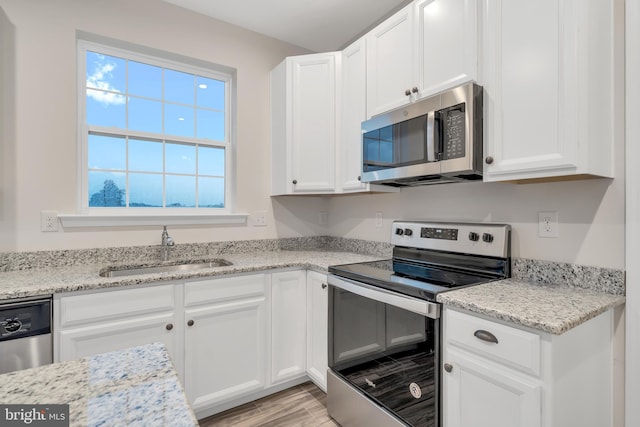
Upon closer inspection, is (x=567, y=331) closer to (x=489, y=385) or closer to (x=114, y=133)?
(x=489, y=385)

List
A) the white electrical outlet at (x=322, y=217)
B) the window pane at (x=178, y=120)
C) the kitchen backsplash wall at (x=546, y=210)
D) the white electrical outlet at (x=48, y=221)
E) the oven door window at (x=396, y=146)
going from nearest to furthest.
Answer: the kitchen backsplash wall at (x=546, y=210) < the oven door window at (x=396, y=146) < the white electrical outlet at (x=48, y=221) < the window pane at (x=178, y=120) < the white electrical outlet at (x=322, y=217)

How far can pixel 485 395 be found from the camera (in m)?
1.19

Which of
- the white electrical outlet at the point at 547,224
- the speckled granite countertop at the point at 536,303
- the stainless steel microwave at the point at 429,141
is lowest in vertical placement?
the speckled granite countertop at the point at 536,303

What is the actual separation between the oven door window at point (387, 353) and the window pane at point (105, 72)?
205cm

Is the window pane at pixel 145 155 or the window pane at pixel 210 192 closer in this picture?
the window pane at pixel 145 155

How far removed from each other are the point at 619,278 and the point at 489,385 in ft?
2.28

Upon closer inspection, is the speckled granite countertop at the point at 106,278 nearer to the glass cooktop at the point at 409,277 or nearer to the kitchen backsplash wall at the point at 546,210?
the glass cooktop at the point at 409,277

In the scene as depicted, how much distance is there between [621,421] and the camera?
1312mm

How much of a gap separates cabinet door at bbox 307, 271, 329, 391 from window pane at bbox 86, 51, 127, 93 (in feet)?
6.12

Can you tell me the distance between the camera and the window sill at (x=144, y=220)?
2033 millimetres

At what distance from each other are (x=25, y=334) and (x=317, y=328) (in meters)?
1.46

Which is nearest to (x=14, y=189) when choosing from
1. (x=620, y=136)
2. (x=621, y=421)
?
(x=620, y=136)

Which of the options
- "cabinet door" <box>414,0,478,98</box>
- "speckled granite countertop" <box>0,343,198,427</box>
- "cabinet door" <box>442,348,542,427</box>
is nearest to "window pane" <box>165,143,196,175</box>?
"cabinet door" <box>414,0,478,98</box>

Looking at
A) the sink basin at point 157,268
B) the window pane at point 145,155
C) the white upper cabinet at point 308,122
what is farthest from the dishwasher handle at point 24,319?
the white upper cabinet at point 308,122
